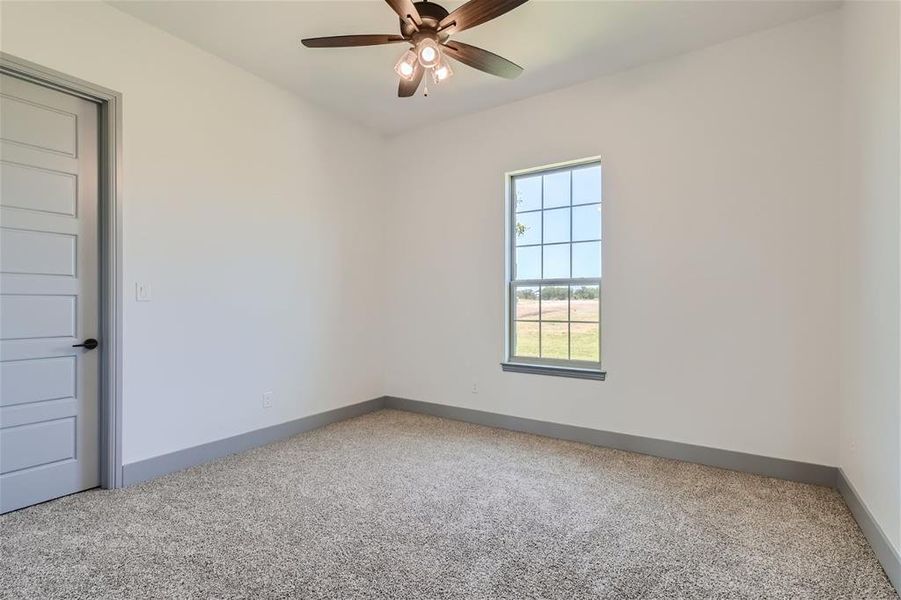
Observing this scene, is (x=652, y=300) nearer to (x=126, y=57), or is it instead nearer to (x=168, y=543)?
(x=168, y=543)

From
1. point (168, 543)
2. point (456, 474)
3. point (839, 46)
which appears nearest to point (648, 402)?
point (456, 474)

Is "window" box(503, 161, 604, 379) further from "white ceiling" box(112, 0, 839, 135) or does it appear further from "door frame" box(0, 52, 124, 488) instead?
"door frame" box(0, 52, 124, 488)

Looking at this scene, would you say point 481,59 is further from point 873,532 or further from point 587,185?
point 873,532

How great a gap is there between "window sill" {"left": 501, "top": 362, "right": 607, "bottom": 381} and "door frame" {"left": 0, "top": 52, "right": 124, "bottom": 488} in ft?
9.31

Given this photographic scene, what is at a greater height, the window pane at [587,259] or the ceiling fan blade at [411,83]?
the ceiling fan blade at [411,83]

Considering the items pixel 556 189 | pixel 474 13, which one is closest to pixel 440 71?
pixel 474 13

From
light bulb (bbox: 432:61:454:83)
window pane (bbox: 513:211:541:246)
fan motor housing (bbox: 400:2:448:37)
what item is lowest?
window pane (bbox: 513:211:541:246)

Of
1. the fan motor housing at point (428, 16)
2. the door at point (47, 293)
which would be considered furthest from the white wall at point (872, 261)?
the door at point (47, 293)

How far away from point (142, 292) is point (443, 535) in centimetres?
237

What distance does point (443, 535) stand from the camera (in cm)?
220

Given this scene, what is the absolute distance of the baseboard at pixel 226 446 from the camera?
2.86 meters

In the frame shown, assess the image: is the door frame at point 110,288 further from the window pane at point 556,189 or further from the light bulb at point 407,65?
the window pane at point 556,189

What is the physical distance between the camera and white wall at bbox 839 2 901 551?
193cm

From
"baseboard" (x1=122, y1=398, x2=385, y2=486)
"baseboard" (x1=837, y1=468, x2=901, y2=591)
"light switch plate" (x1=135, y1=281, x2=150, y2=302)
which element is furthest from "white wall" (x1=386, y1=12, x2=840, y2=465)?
→ "light switch plate" (x1=135, y1=281, x2=150, y2=302)
